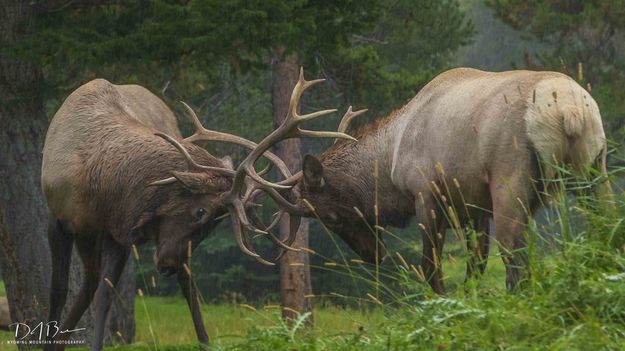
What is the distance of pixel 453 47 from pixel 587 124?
496 inches

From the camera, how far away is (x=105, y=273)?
814 centimetres

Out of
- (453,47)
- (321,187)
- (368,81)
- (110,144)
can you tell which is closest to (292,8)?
(321,187)

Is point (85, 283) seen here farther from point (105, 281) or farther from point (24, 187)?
point (24, 187)

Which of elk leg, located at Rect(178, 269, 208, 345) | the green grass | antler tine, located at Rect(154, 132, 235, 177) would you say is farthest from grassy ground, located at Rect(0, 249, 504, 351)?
antler tine, located at Rect(154, 132, 235, 177)

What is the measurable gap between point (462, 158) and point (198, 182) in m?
1.71

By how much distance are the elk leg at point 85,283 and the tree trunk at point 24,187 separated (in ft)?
8.99

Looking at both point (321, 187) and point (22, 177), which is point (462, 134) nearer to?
point (321, 187)

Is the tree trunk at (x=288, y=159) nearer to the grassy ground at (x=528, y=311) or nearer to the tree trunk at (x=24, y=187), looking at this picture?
the tree trunk at (x=24, y=187)

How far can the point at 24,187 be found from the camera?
11.3 metres

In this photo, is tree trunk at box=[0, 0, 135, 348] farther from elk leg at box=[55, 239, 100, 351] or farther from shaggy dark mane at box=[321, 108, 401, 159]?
shaggy dark mane at box=[321, 108, 401, 159]

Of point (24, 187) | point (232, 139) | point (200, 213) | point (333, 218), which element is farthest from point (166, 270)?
point (24, 187)

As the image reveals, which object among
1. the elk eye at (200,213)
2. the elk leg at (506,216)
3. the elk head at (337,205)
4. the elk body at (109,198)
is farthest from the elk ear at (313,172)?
the elk leg at (506,216)

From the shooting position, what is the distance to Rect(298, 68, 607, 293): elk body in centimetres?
721

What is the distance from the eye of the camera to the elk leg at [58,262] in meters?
8.45
